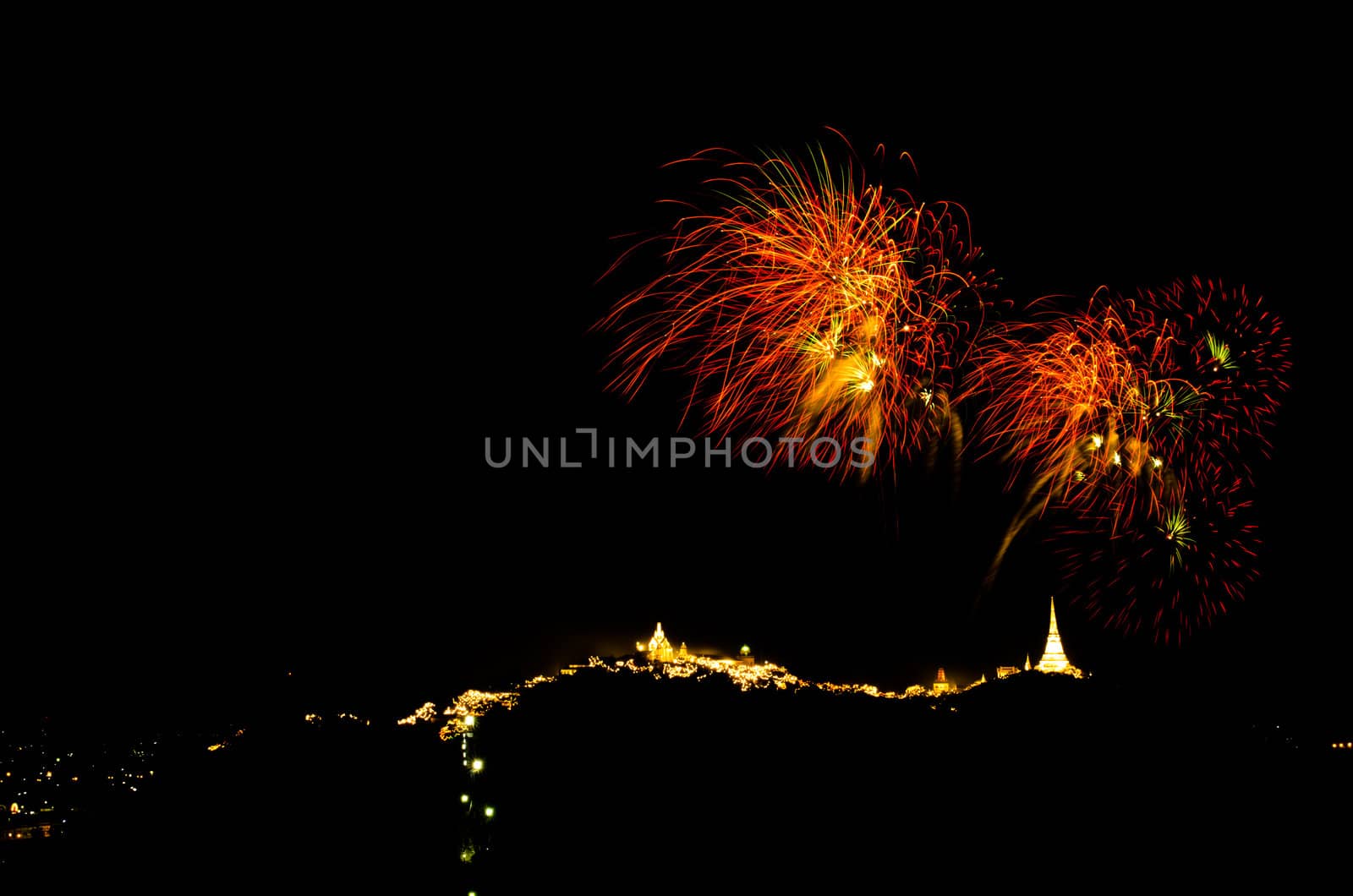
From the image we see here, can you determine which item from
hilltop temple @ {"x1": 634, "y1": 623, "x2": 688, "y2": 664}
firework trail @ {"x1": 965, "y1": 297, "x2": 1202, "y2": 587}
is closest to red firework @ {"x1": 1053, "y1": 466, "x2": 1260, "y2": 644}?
firework trail @ {"x1": 965, "y1": 297, "x2": 1202, "y2": 587}

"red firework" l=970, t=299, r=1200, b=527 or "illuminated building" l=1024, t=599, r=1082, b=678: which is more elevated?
"red firework" l=970, t=299, r=1200, b=527

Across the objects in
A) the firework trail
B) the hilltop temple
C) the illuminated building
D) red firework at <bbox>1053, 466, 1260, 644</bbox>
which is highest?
the firework trail

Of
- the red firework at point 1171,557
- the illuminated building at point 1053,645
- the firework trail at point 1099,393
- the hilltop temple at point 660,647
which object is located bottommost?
the hilltop temple at point 660,647

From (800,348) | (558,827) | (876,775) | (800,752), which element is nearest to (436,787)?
(558,827)

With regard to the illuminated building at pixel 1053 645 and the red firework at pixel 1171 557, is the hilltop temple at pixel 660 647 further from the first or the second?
the red firework at pixel 1171 557

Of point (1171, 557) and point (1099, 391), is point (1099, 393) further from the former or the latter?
point (1171, 557)

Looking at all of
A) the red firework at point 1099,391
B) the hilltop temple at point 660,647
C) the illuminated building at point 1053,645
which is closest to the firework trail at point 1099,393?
the red firework at point 1099,391

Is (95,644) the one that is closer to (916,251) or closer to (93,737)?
(93,737)

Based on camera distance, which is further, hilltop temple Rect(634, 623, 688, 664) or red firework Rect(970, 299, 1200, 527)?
hilltop temple Rect(634, 623, 688, 664)

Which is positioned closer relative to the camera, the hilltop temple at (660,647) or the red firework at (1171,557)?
the red firework at (1171,557)

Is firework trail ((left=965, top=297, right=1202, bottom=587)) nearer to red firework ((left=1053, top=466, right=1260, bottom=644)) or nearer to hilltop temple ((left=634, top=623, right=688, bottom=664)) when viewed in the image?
red firework ((left=1053, top=466, right=1260, bottom=644))

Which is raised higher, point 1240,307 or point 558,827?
point 1240,307
